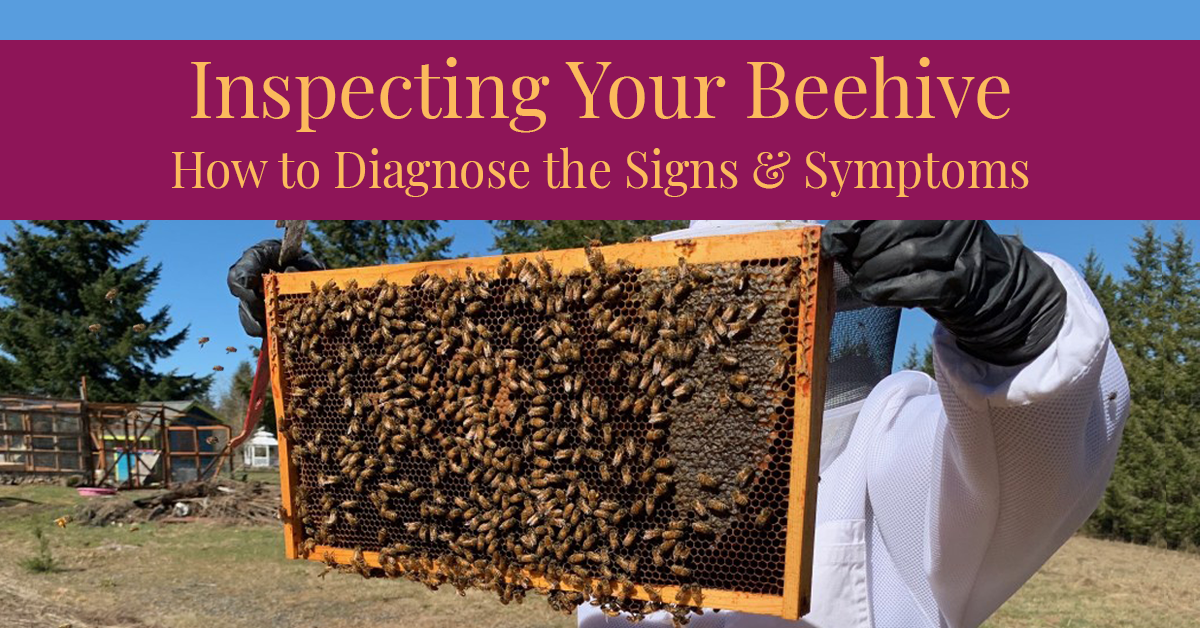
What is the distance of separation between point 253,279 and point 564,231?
17.3 m

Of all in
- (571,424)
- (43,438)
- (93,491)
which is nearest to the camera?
(571,424)

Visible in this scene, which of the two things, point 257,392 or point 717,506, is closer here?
point 717,506

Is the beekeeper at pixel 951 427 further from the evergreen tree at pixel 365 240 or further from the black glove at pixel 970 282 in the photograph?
the evergreen tree at pixel 365 240

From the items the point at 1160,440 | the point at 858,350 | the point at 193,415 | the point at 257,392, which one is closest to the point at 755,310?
the point at 858,350

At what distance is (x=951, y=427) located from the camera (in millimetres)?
2367

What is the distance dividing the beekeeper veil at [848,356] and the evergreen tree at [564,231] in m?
15.6

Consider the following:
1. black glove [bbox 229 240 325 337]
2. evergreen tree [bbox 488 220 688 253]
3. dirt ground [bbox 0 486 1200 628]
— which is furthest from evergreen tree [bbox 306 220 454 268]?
black glove [bbox 229 240 325 337]

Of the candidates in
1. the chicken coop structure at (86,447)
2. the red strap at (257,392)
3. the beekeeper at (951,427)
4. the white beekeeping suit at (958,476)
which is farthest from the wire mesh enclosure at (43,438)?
the white beekeeping suit at (958,476)

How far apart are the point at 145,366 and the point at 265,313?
42985 mm

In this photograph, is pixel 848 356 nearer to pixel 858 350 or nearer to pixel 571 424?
pixel 858 350

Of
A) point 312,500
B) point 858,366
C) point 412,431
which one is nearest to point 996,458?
point 858,366

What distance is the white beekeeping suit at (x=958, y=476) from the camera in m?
2.17

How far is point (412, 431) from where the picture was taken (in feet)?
10.1

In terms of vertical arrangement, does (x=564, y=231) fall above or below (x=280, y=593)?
above
